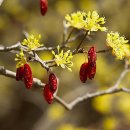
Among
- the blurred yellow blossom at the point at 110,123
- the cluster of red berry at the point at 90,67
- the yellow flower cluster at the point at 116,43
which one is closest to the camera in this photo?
the cluster of red berry at the point at 90,67

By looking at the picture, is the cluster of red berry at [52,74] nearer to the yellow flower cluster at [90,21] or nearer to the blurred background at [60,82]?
the yellow flower cluster at [90,21]

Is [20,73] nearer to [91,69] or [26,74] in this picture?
[26,74]

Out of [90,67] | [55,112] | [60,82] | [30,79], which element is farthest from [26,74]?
[60,82]

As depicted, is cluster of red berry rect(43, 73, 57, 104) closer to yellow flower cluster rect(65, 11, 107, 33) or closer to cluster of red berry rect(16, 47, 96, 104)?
cluster of red berry rect(16, 47, 96, 104)

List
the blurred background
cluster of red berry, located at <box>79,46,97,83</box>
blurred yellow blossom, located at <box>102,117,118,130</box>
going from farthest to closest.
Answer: the blurred background < blurred yellow blossom, located at <box>102,117,118,130</box> < cluster of red berry, located at <box>79,46,97,83</box>

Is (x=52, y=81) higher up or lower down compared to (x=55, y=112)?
higher up

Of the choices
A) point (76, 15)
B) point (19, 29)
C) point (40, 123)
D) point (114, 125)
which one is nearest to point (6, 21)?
point (19, 29)

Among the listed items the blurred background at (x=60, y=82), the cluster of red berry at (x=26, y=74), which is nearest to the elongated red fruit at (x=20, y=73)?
the cluster of red berry at (x=26, y=74)

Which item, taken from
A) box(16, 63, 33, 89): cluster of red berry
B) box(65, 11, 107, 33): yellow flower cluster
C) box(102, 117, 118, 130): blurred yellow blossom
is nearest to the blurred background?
box(102, 117, 118, 130): blurred yellow blossom

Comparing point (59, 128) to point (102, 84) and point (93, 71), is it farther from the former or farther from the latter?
point (93, 71)
